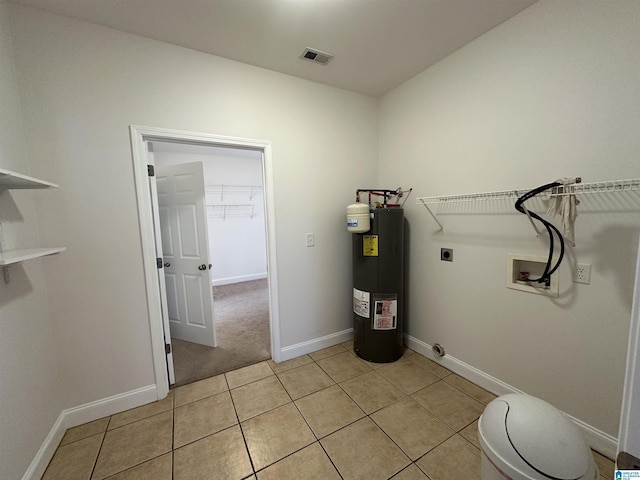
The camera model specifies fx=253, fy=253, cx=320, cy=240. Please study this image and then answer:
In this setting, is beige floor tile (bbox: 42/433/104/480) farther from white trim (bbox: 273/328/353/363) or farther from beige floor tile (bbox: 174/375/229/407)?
white trim (bbox: 273/328/353/363)

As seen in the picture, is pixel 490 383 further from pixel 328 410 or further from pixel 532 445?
pixel 532 445

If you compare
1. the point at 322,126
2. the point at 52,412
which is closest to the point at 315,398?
the point at 52,412

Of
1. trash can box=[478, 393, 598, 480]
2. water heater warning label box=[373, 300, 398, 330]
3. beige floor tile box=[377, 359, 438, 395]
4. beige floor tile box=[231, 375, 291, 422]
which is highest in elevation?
trash can box=[478, 393, 598, 480]

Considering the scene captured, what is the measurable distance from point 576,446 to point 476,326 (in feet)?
4.29

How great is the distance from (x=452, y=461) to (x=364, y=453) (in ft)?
1.61

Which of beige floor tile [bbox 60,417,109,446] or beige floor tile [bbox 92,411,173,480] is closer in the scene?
beige floor tile [bbox 92,411,173,480]

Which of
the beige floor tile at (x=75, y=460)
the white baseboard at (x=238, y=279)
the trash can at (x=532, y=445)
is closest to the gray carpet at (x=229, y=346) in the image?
the beige floor tile at (x=75, y=460)

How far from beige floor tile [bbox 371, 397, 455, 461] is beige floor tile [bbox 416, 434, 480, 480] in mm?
38

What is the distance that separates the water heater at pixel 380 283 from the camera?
2246mm

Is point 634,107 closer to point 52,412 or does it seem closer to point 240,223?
point 52,412

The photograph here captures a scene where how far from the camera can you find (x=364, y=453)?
1.49 meters

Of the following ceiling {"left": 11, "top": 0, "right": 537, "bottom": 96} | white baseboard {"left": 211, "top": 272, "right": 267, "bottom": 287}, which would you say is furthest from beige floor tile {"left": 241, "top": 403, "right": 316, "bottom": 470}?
white baseboard {"left": 211, "top": 272, "right": 267, "bottom": 287}

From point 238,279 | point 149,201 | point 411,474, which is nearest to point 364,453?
point 411,474

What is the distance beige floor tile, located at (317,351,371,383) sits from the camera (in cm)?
222
